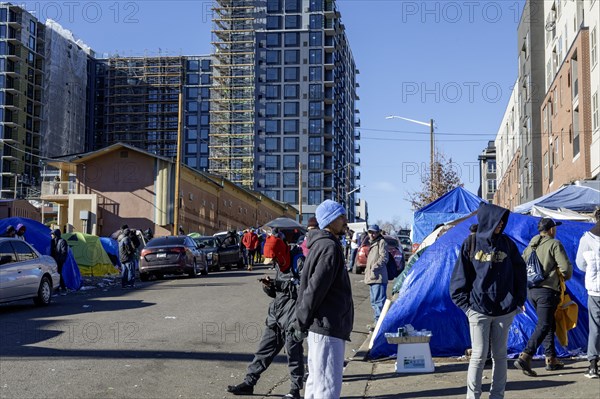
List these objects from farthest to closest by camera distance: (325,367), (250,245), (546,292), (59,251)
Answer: (250,245) → (59,251) → (546,292) → (325,367)

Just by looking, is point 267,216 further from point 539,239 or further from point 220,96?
point 539,239

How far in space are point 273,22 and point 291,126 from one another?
55.3ft

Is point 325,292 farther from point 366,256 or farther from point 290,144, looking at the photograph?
point 290,144

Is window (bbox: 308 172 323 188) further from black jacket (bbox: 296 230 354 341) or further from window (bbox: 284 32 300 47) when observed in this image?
black jacket (bbox: 296 230 354 341)

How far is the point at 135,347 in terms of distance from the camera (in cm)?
1059

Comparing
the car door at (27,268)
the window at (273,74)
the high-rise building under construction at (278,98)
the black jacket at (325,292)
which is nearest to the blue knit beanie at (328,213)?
the black jacket at (325,292)

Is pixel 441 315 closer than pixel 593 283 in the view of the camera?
No

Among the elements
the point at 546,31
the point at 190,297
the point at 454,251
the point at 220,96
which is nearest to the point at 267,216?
the point at 220,96

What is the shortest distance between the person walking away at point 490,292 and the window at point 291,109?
110 m

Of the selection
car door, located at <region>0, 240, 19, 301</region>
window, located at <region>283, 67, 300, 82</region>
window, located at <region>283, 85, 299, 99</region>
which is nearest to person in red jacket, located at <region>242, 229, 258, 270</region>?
car door, located at <region>0, 240, 19, 301</region>

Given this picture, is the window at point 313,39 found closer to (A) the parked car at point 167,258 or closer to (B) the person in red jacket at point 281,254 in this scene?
(A) the parked car at point 167,258

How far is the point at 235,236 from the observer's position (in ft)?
111

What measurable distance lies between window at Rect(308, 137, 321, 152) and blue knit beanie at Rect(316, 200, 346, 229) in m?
109

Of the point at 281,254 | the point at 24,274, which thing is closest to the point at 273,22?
the point at 24,274
